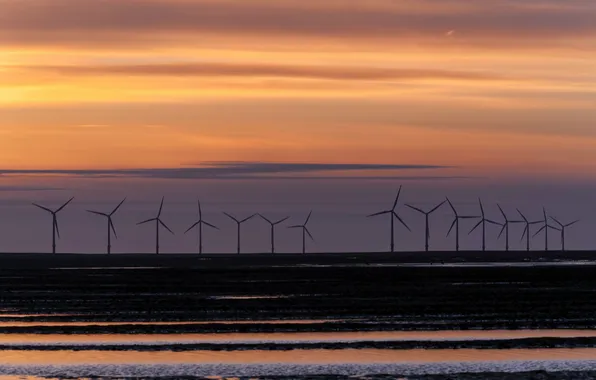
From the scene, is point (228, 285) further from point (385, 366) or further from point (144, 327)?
point (385, 366)

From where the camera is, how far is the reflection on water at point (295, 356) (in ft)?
119

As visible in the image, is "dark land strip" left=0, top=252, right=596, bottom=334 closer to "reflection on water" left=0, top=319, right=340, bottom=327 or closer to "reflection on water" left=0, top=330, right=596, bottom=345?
"reflection on water" left=0, top=319, right=340, bottom=327

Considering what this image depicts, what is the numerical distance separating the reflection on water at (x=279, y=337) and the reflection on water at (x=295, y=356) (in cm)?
316

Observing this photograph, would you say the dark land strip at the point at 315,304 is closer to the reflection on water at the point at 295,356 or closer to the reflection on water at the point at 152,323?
the reflection on water at the point at 152,323

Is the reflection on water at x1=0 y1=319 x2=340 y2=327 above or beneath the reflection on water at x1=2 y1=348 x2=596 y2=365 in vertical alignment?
above

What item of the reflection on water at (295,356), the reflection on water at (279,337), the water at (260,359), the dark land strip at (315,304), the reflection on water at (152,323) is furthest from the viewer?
the reflection on water at (152,323)

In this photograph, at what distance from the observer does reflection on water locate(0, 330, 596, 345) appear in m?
41.8

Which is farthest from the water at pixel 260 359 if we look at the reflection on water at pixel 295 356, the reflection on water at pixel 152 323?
the reflection on water at pixel 152 323

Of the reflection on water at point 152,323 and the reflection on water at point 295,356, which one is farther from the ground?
the reflection on water at point 152,323

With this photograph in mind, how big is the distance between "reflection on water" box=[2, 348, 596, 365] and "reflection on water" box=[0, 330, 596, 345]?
10.4 ft

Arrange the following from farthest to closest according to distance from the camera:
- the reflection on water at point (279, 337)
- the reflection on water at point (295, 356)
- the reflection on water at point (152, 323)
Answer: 1. the reflection on water at point (152, 323)
2. the reflection on water at point (279, 337)
3. the reflection on water at point (295, 356)

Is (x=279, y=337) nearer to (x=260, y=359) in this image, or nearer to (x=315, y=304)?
(x=260, y=359)

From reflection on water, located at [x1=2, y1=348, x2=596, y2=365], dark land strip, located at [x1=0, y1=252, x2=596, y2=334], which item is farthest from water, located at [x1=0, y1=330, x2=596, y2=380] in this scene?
dark land strip, located at [x1=0, y1=252, x2=596, y2=334]

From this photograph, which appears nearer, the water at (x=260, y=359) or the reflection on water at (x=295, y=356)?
the water at (x=260, y=359)
